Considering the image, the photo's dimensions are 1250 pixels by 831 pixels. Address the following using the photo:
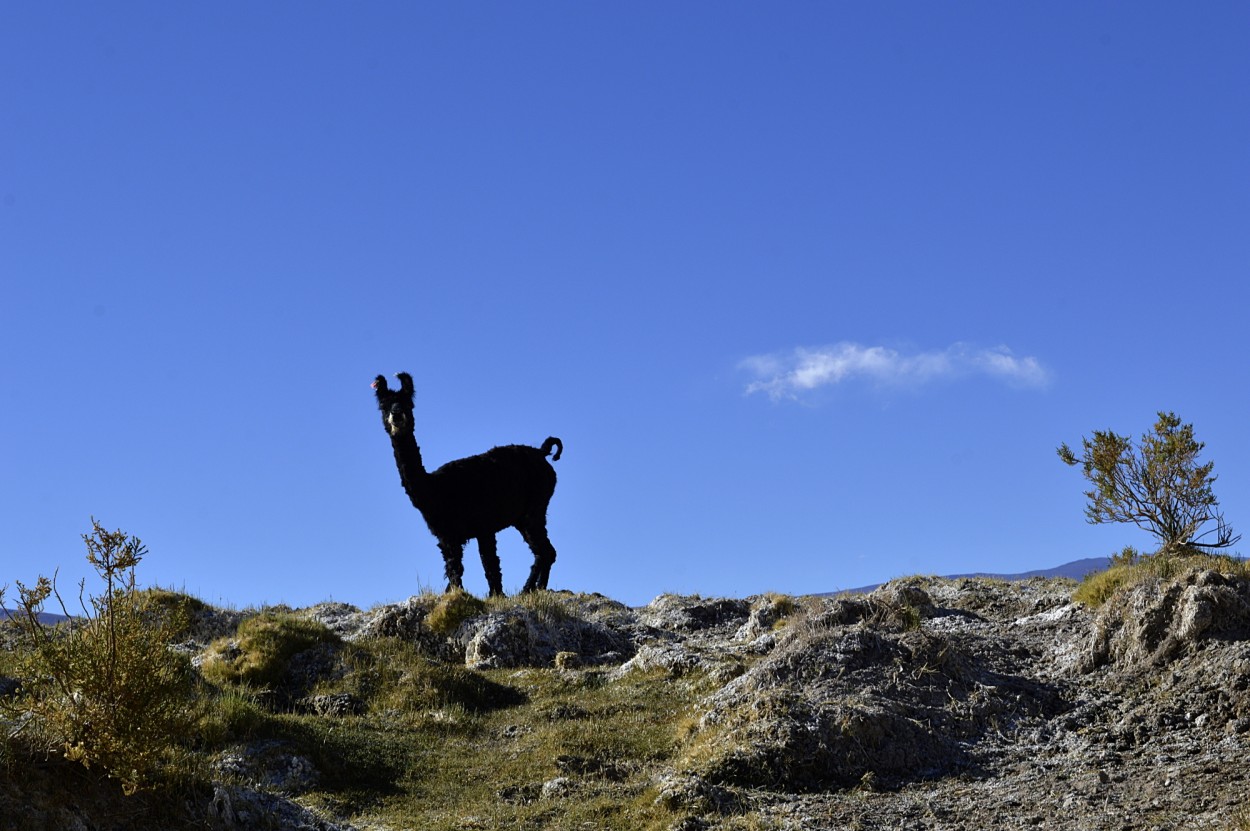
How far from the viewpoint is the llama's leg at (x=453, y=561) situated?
20.8m

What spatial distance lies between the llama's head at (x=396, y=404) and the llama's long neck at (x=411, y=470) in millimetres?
215

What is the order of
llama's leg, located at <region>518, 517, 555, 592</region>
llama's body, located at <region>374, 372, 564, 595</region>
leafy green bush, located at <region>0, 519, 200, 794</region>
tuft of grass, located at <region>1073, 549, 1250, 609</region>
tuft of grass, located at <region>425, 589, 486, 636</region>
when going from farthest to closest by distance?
1. llama's leg, located at <region>518, 517, 555, 592</region>
2. llama's body, located at <region>374, 372, 564, 595</region>
3. tuft of grass, located at <region>425, 589, 486, 636</region>
4. tuft of grass, located at <region>1073, 549, 1250, 609</region>
5. leafy green bush, located at <region>0, 519, 200, 794</region>

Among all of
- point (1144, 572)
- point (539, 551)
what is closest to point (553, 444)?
point (539, 551)

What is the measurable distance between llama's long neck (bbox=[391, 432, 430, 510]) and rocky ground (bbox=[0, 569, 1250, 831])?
15.5ft

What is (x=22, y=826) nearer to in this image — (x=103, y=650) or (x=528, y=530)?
(x=103, y=650)

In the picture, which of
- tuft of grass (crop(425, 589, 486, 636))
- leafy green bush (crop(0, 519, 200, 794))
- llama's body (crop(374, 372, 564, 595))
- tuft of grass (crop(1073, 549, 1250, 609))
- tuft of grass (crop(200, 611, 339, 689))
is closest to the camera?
leafy green bush (crop(0, 519, 200, 794))

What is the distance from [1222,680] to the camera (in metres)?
11.9

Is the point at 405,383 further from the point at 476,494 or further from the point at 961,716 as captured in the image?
the point at 961,716

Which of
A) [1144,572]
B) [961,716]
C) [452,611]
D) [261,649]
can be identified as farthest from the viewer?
[452,611]

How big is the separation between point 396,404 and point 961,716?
40.4 feet

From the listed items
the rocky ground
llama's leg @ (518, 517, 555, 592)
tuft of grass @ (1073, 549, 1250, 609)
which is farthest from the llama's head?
tuft of grass @ (1073, 549, 1250, 609)

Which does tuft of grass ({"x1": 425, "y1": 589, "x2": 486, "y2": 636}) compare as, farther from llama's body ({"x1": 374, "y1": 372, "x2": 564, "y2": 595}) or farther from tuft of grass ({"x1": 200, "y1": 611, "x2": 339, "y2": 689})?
llama's body ({"x1": 374, "y1": 372, "x2": 564, "y2": 595})

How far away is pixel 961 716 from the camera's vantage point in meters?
12.3

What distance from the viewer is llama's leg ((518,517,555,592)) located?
22.8 metres
